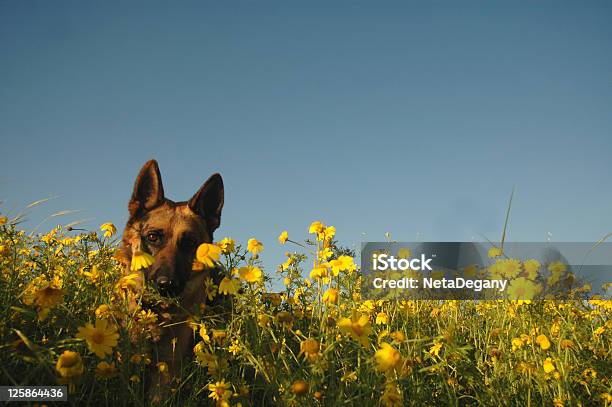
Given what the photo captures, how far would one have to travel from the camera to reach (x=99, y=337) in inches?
84.2

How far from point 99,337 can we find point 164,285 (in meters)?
1.41

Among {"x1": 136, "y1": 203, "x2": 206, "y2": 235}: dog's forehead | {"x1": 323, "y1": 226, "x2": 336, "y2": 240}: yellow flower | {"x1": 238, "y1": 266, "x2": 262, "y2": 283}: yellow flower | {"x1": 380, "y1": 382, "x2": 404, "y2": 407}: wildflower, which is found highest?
{"x1": 136, "y1": 203, "x2": 206, "y2": 235}: dog's forehead

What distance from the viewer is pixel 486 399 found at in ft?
9.52

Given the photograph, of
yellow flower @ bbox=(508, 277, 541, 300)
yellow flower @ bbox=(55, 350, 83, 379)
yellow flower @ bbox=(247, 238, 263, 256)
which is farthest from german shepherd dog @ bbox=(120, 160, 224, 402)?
yellow flower @ bbox=(508, 277, 541, 300)

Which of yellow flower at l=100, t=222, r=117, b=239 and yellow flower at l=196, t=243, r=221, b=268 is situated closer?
yellow flower at l=196, t=243, r=221, b=268

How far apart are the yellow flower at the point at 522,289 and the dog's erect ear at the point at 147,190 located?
321 centimetres

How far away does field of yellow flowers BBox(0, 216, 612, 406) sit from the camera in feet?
7.09

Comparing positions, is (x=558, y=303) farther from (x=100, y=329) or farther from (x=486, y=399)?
(x=100, y=329)

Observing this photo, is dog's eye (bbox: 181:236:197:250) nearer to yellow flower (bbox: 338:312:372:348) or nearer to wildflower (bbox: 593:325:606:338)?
yellow flower (bbox: 338:312:372:348)

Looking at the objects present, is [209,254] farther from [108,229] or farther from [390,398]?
[108,229]

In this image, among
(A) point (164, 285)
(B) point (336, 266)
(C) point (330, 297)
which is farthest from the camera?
(A) point (164, 285)

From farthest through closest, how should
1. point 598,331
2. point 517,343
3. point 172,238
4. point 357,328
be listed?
point 172,238 → point 598,331 → point 517,343 → point 357,328

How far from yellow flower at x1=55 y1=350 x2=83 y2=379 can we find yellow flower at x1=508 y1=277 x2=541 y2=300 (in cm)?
320

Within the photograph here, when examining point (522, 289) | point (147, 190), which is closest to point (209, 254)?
point (522, 289)
